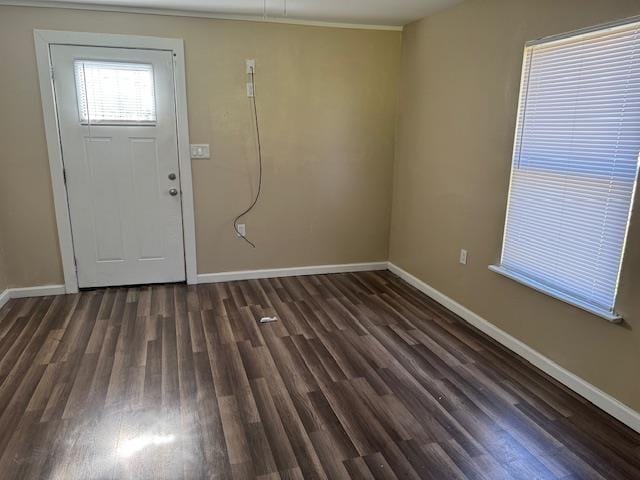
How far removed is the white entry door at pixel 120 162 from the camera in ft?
11.1

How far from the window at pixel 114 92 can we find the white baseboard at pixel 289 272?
4.89ft

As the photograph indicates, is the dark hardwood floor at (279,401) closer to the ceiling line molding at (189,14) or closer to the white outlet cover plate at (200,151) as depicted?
the white outlet cover plate at (200,151)

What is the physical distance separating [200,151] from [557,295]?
9.60 feet

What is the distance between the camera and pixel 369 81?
4.02 meters

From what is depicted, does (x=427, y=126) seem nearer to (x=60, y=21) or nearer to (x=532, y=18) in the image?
(x=532, y=18)

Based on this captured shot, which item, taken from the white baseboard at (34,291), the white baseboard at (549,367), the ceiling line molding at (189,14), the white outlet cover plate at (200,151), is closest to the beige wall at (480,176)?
the white baseboard at (549,367)

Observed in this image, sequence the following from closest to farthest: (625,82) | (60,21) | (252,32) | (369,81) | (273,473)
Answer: (273,473) < (625,82) < (60,21) < (252,32) < (369,81)

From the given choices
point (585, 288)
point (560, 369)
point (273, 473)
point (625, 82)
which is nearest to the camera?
point (273, 473)

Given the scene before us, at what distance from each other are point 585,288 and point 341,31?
9.51 ft

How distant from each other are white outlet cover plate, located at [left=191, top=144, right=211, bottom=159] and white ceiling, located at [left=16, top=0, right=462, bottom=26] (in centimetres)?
106

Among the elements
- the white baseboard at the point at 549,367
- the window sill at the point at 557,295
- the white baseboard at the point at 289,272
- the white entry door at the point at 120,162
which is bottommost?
the white baseboard at the point at 549,367

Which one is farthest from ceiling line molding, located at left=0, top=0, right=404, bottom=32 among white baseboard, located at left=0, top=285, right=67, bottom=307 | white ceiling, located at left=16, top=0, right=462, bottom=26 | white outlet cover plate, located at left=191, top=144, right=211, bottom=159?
white baseboard, located at left=0, top=285, right=67, bottom=307

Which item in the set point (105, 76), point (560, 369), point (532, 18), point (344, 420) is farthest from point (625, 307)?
point (105, 76)

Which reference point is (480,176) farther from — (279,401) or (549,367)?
(279,401)
